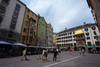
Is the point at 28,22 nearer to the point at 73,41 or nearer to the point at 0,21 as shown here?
the point at 0,21

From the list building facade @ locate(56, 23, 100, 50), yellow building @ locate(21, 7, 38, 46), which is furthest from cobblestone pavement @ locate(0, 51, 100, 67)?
building facade @ locate(56, 23, 100, 50)

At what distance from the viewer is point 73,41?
46.9 m

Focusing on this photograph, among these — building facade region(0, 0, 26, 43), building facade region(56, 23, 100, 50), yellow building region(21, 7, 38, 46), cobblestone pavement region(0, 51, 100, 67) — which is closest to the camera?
cobblestone pavement region(0, 51, 100, 67)

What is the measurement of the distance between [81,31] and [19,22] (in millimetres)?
43204

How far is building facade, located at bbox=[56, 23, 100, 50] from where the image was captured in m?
36.8

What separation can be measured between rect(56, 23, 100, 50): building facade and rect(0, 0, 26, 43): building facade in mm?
41482

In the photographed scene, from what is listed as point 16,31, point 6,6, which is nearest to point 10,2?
point 6,6

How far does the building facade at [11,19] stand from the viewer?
17.5 m

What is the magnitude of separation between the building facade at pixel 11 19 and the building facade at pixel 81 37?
136ft

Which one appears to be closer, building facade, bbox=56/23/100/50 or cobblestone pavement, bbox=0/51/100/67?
cobblestone pavement, bbox=0/51/100/67

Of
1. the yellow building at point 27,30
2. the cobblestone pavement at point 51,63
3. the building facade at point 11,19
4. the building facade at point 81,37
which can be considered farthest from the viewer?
the building facade at point 81,37

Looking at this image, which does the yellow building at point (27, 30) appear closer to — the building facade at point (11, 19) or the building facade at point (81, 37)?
the building facade at point (11, 19)

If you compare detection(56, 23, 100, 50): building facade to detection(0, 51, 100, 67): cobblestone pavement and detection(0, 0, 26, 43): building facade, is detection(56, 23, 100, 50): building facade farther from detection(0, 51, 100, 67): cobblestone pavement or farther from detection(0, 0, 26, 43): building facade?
detection(0, 0, 26, 43): building facade

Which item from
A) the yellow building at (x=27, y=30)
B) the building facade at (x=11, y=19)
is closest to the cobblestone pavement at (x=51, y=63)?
the building facade at (x=11, y=19)
